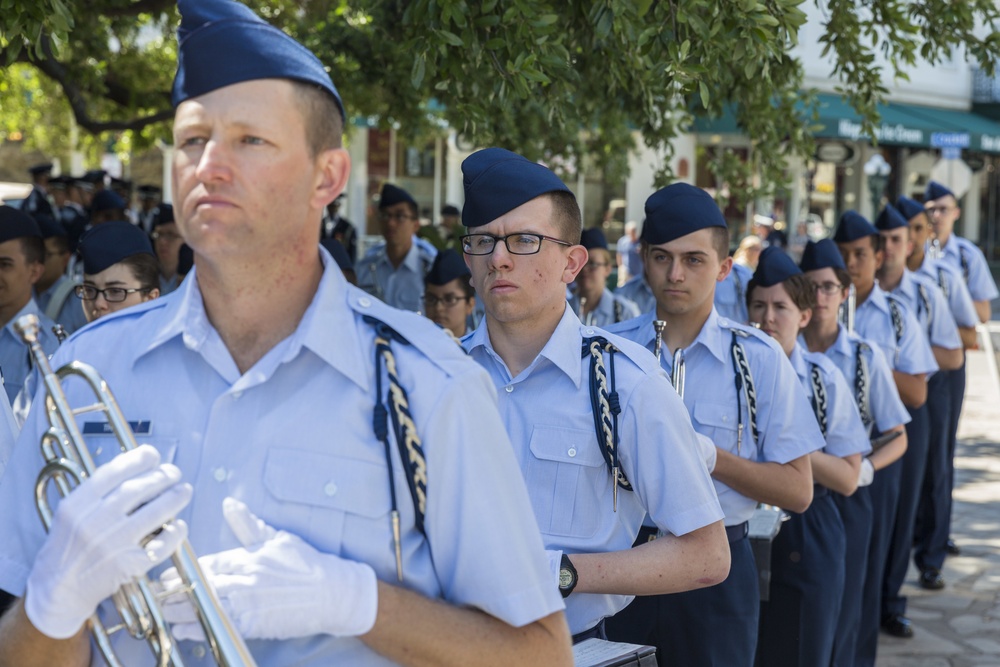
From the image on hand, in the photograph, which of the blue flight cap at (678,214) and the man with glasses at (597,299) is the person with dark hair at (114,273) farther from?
the man with glasses at (597,299)

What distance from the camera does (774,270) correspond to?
5.38 m

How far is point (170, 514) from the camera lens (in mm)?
1643

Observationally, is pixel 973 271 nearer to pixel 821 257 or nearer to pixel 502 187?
pixel 821 257

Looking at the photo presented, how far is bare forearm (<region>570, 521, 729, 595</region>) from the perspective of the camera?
120 inches

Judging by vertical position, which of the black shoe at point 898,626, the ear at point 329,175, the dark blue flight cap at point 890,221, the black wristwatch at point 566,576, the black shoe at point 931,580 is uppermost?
the ear at point 329,175

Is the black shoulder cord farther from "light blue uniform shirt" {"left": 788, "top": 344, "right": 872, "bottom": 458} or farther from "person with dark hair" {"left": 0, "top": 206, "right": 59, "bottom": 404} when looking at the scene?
"person with dark hair" {"left": 0, "top": 206, "right": 59, "bottom": 404}

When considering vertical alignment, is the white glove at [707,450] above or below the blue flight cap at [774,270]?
below

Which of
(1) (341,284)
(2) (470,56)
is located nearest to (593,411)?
(1) (341,284)

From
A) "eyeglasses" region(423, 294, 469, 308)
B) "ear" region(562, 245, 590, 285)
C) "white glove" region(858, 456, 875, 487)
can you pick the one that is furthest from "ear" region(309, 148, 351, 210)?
"eyeglasses" region(423, 294, 469, 308)

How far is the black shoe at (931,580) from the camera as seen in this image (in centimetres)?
804

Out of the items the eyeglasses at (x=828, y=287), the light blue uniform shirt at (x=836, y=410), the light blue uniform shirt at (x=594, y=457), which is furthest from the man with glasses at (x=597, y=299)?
the light blue uniform shirt at (x=594, y=457)

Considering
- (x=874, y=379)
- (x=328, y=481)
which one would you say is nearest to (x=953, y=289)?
(x=874, y=379)

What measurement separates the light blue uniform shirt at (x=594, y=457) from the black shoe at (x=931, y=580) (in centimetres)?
537

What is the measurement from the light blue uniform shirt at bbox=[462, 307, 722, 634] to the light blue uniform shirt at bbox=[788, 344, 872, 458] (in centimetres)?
208
